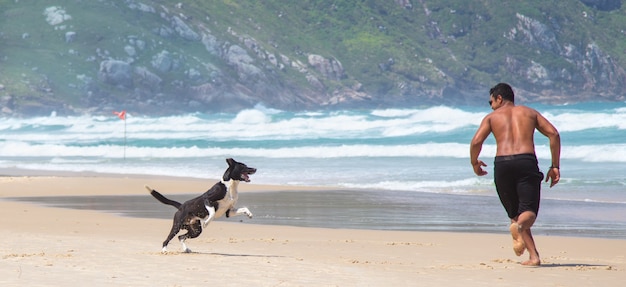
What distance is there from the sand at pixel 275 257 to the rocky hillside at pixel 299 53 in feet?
253

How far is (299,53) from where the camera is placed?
112 meters

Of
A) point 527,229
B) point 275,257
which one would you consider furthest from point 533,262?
point 275,257

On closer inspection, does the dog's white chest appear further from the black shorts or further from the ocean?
the ocean

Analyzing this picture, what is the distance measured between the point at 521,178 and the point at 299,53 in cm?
10355

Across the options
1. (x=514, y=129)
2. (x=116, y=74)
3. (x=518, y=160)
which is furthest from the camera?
(x=116, y=74)

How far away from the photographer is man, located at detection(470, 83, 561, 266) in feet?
28.8

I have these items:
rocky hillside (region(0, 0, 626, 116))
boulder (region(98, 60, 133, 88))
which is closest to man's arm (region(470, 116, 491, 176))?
rocky hillside (region(0, 0, 626, 116))

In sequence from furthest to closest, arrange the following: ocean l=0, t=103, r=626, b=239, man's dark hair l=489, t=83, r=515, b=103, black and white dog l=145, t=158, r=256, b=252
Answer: ocean l=0, t=103, r=626, b=239, black and white dog l=145, t=158, r=256, b=252, man's dark hair l=489, t=83, r=515, b=103

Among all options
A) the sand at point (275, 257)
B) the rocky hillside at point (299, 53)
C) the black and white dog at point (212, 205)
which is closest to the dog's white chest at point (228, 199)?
the black and white dog at point (212, 205)

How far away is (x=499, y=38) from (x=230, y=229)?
382ft

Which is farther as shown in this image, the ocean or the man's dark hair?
the ocean

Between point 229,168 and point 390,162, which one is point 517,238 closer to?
point 229,168

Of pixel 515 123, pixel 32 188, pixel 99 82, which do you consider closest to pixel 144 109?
pixel 99 82

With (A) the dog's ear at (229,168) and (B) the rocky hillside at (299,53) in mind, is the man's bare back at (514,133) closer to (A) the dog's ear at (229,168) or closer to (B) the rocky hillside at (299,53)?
(A) the dog's ear at (229,168)
